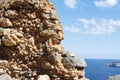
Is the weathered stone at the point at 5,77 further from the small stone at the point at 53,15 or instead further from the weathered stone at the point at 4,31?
the small stone at the point at 53,15

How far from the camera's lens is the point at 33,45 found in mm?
15141

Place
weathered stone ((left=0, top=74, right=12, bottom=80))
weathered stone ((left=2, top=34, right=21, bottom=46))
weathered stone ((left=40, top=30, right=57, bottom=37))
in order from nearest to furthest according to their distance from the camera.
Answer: weathered stone ((left=0, top=74, right=12, bottom=80)), weathered stone ((left=40, top=30, right=57, bottom=37)), weathered stone ((left=2, top=34, right=21, bottom=46))

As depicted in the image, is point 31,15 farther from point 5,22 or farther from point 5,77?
point 5,77

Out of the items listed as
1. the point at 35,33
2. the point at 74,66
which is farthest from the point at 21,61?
the point at 74,66

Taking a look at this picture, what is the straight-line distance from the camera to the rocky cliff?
14223mm

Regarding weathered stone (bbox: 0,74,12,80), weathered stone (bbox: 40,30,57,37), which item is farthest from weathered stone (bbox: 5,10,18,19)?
weathered stone (bbox: 0,74,12,80)

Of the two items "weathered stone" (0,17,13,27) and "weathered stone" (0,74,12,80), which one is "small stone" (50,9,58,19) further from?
"weathered stone" (0,74,12,80)

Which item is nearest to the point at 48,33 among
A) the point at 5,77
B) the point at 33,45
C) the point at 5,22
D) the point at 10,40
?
the point at 33,45

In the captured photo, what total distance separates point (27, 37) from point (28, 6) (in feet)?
6.04

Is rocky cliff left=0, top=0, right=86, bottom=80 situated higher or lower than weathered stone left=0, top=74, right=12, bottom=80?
higher

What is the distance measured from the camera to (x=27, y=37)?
1541 centimetres

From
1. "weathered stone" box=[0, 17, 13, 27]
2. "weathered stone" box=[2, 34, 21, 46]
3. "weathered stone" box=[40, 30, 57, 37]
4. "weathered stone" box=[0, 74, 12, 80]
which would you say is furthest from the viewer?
"weathered stone" box=[0, 17, 13, 27]

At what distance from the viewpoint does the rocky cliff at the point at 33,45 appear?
46.7 ft

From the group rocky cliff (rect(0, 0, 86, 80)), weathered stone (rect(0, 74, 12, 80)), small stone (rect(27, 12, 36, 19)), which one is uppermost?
small stone (rect(27, 12, 36, 19))
